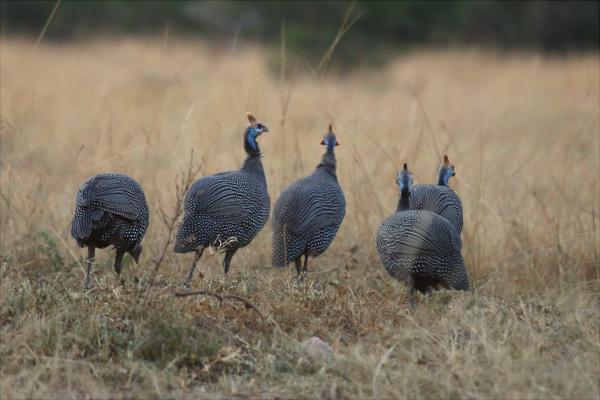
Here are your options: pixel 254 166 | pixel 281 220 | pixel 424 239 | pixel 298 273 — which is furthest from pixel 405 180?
pixel 254 166

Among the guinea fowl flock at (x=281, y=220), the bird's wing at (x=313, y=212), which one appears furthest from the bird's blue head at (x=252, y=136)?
the bird's wing at (x=313, y=212)

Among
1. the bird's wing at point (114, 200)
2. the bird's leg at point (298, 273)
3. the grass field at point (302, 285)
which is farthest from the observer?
the bird's leg at point (298, 273)

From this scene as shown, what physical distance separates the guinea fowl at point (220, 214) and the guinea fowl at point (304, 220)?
0.13 metres

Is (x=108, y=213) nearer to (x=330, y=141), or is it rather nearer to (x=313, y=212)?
(x=313, y=212)

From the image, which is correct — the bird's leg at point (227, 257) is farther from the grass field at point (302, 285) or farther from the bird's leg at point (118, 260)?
the bird's leg at point (118, 260)

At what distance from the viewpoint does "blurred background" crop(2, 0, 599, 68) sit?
13.5 meters

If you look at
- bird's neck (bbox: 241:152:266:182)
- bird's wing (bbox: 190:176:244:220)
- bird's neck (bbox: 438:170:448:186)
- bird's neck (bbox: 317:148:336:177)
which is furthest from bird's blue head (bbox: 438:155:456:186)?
bird's wing (bbox: 190:176:244:220)

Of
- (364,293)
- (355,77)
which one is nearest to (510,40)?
(355,77)

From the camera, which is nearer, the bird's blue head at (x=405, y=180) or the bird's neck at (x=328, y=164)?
the bird's blue head at (x=405, y=180)

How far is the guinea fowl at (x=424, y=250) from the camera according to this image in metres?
4.40

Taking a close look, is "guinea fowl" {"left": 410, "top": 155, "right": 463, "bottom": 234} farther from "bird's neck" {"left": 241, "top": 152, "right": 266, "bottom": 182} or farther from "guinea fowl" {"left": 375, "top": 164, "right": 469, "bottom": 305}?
"bird's neck" {"left": 241, "top": 152, "right": 266, "bottom": 182}

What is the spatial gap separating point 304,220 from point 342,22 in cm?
860

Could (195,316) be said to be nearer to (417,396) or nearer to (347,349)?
(347,349)

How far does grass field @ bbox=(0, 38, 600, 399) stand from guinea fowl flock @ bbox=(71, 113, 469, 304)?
0.15 meters
